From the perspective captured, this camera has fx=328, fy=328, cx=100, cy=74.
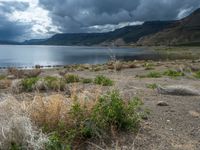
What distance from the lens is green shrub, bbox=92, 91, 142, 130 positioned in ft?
19.6

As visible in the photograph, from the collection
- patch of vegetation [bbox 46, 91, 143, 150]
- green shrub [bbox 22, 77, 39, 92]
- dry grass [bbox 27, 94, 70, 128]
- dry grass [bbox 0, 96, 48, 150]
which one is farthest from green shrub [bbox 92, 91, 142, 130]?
green shrub [bbox 22, 77, 39, 92]

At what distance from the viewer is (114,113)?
19.9ft

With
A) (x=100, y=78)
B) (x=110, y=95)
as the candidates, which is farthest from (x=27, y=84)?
(x=110, y=95)

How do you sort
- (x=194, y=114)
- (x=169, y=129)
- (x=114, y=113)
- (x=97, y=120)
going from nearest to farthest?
1. (x=97, y=120)
2. (x=114, y=113)
3. (x=169, y=129)
4. (x=194, y=114)

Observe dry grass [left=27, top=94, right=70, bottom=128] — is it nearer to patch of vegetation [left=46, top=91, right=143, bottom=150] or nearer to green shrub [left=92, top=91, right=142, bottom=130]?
patch of vegetation [left=46, top=91, right=143, bottom=150]

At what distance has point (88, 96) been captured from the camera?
6.91 metres

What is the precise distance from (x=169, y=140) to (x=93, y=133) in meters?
1.42

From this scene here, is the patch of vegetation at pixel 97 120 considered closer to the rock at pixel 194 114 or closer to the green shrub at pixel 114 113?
the green shrub at pixel 114 113

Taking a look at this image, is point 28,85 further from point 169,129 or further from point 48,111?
point 169,129

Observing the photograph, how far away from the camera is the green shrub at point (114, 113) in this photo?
235 inches

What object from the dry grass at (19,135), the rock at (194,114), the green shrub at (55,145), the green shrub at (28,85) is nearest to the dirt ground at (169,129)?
the rock at (194,114)

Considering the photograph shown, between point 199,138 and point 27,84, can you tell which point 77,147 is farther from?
point 27,84

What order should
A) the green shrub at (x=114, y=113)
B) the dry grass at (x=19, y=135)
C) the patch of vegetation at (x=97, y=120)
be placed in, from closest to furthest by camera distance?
the dry grass at (x=19, y=135), the patch of vegetation at (x=97, y=120), the green shrub at (x=114, y=113)

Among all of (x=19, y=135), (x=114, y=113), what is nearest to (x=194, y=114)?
(x=114, y=113)
